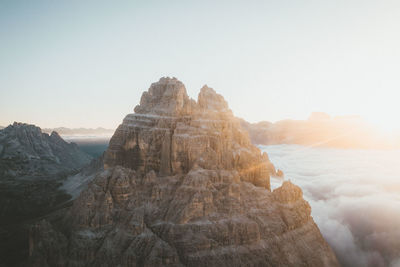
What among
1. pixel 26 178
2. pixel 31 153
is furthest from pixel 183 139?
pixel 31 153

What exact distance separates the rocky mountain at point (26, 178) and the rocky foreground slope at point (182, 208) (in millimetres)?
Answer: 17338

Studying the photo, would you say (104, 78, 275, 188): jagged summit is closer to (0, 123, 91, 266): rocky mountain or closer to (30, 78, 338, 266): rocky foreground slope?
(30, 78, 338, 266): rocky foreground slope

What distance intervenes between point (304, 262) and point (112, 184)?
36.4 metres

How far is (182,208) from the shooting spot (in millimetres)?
37281

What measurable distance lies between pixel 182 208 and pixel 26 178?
114656 mm

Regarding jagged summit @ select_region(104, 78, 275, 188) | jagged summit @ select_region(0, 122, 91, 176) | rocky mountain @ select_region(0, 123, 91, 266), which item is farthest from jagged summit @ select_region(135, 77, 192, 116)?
jagged summit @ select_region(0, 122, 91, 176)

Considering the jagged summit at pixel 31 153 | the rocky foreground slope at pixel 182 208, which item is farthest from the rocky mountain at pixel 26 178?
the rocky foreground slope at pixel 182 208

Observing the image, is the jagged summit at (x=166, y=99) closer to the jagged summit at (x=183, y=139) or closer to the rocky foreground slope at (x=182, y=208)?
the jagged summit at (x=183, y=139)

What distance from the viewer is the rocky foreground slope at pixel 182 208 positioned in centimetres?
3425

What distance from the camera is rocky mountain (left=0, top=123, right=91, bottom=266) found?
2034 inches

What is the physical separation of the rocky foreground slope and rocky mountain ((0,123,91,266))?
17338mm

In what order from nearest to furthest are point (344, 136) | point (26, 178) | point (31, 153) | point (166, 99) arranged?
point (166, 99), point (26, 178), point (31, 153), point (344, 136)

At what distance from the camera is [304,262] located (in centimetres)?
3819

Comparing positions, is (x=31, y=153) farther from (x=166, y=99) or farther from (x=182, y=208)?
(x=182, y=208)
